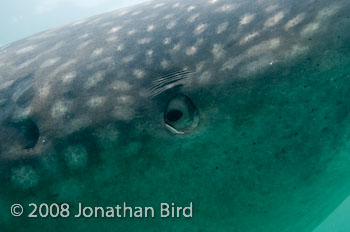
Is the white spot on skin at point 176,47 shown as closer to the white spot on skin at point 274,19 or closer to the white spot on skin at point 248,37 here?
the white spot on skin at point 248,37

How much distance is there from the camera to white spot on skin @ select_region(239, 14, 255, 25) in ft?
5.87

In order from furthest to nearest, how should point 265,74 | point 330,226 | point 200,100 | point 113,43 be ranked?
point 330,226 < point 113,43 < point 200,100 < point 265,74

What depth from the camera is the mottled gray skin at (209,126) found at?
1.60m

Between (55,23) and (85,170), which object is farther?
(55,23)

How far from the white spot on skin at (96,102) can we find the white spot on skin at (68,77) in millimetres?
248

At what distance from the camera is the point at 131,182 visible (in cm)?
177

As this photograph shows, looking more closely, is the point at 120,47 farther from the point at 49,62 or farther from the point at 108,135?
the point at 108,135

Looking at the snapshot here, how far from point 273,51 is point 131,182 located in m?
1.10

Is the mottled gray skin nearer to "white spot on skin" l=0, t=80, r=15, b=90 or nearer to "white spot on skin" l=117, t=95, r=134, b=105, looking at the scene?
"white spot on skin" l=117, t=95, r=134, b=105

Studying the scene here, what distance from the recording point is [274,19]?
172 centimetres

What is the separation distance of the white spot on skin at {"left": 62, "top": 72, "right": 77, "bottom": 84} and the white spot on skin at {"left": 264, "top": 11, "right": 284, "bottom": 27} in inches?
49.5

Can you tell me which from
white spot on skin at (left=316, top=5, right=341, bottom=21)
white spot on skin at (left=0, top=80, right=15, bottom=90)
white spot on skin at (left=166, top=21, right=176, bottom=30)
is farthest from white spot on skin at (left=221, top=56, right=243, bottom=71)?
white spot on skin at (left=0, top=80, right=15, bottom=90)

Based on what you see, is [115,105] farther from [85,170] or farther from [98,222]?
[98,222]

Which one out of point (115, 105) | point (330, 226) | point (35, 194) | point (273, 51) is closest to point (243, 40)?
point (273, 51)
